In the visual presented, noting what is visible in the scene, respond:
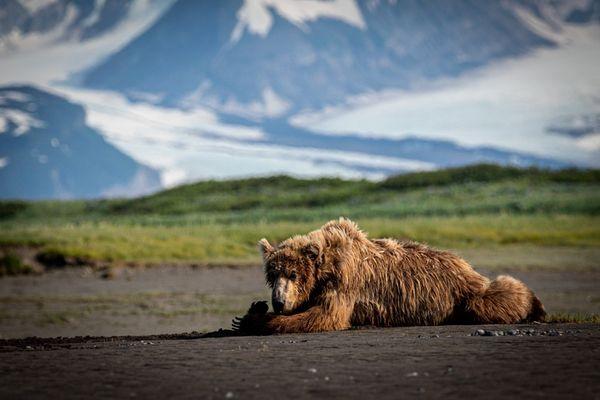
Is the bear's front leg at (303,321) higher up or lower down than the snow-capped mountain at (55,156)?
lower down

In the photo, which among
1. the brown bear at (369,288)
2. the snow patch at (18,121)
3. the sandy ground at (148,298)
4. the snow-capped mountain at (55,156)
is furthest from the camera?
the snow-capped mountain at (55,156)

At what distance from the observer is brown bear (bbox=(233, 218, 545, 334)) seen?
1121 centimetres

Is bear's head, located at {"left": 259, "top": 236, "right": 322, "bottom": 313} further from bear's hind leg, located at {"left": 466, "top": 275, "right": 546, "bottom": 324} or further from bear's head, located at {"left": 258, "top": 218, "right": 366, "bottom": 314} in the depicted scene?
bear's hind leg, located at {"left": 466, "top": 275, "right": 546, "bottom": 324}

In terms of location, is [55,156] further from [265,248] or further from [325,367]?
[325,367]

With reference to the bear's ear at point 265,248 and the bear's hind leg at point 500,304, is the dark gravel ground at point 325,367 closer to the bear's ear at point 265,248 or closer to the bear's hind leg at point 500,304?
the bear's ear at point 265,248

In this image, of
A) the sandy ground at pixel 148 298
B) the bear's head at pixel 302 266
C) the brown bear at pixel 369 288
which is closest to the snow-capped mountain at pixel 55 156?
the sandy ground at pixel 148 298

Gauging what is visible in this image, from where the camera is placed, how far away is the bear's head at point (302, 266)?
11047 mm

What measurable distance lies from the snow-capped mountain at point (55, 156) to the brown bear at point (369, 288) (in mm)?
103399

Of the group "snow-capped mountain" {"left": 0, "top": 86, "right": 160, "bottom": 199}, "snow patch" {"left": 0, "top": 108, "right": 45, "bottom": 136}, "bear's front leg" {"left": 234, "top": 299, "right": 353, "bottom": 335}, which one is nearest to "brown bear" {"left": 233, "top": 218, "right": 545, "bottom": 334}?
"bear's front leg" {"left": 234, "top": 299, "right": 353, "bottom": 335}

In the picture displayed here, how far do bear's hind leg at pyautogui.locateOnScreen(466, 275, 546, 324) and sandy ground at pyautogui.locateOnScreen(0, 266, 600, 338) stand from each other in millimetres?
7568

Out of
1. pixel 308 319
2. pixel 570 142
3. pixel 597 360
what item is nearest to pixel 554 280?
pixel 308 319

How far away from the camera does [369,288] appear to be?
469 inches

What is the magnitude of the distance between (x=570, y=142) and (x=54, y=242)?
120 meters

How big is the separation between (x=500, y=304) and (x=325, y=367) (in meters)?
4.13
